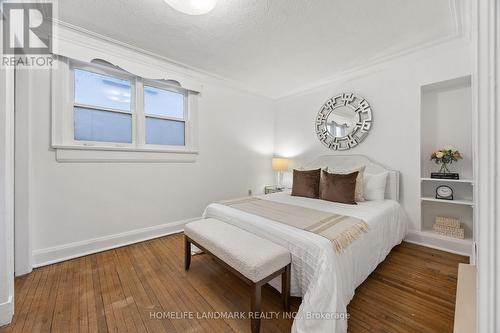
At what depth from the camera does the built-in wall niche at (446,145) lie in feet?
7.81

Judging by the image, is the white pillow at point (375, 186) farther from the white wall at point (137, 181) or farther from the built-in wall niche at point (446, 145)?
the white wall at point (137, 181)

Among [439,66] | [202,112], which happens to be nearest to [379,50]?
[439,66]

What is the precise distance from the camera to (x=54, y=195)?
214 cm

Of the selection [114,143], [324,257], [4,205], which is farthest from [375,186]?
[4,205]

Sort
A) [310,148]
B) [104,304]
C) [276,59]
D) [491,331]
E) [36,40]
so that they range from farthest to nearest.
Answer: [310,148] → [276,59] → [36,40] → [104,304] → [491,331]

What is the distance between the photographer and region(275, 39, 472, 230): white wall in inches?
94.2

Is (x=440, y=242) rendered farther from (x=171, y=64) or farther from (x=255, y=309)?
(x=171, y=64)

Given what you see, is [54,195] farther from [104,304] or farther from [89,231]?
[104,304]

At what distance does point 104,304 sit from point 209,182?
6.65ft

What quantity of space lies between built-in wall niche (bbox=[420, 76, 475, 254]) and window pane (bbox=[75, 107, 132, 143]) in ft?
12.4

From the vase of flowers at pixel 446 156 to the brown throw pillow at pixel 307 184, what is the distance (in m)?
1.34

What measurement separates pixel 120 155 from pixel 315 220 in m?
2.36

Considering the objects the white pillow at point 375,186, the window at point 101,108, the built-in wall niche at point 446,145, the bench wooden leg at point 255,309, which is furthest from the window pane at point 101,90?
the built-in wall niche at point 446,145

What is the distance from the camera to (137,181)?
8.74 feet
